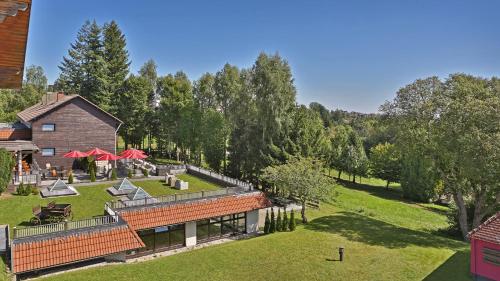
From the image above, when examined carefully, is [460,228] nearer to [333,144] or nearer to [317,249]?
[317,249]

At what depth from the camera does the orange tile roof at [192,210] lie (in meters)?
21.5

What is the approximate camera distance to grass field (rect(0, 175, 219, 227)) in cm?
2197

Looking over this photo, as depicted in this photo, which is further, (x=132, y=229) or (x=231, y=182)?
(x=231, y=182)

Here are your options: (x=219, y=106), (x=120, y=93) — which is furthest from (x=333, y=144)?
(x=120, y=93)

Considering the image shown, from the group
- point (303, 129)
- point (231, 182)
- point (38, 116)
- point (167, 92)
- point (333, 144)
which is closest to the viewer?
point (231, 182)

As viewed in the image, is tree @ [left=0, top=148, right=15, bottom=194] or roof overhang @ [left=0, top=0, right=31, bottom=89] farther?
tree @ [left=0, top=148, right=15, bottom=194]

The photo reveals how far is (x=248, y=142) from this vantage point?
41906mm

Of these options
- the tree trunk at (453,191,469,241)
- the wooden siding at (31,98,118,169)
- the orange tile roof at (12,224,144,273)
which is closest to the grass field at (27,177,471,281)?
the orange tile roof at (12,224,144,273)

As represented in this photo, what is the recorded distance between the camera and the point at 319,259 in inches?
830

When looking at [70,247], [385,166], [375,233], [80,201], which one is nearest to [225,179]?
[80,201]

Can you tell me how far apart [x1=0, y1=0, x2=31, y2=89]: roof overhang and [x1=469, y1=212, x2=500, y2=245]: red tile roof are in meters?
21.6

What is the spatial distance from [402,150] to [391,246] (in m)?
10.2

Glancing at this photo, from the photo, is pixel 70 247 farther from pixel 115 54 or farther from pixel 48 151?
pixel 115 54

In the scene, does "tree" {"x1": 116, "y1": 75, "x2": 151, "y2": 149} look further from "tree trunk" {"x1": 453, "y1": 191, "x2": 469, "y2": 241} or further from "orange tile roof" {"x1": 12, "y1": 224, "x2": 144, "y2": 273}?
"tree trunk" {"x1": 453, "y1": 191, "x2": 469, "y2": 241}
